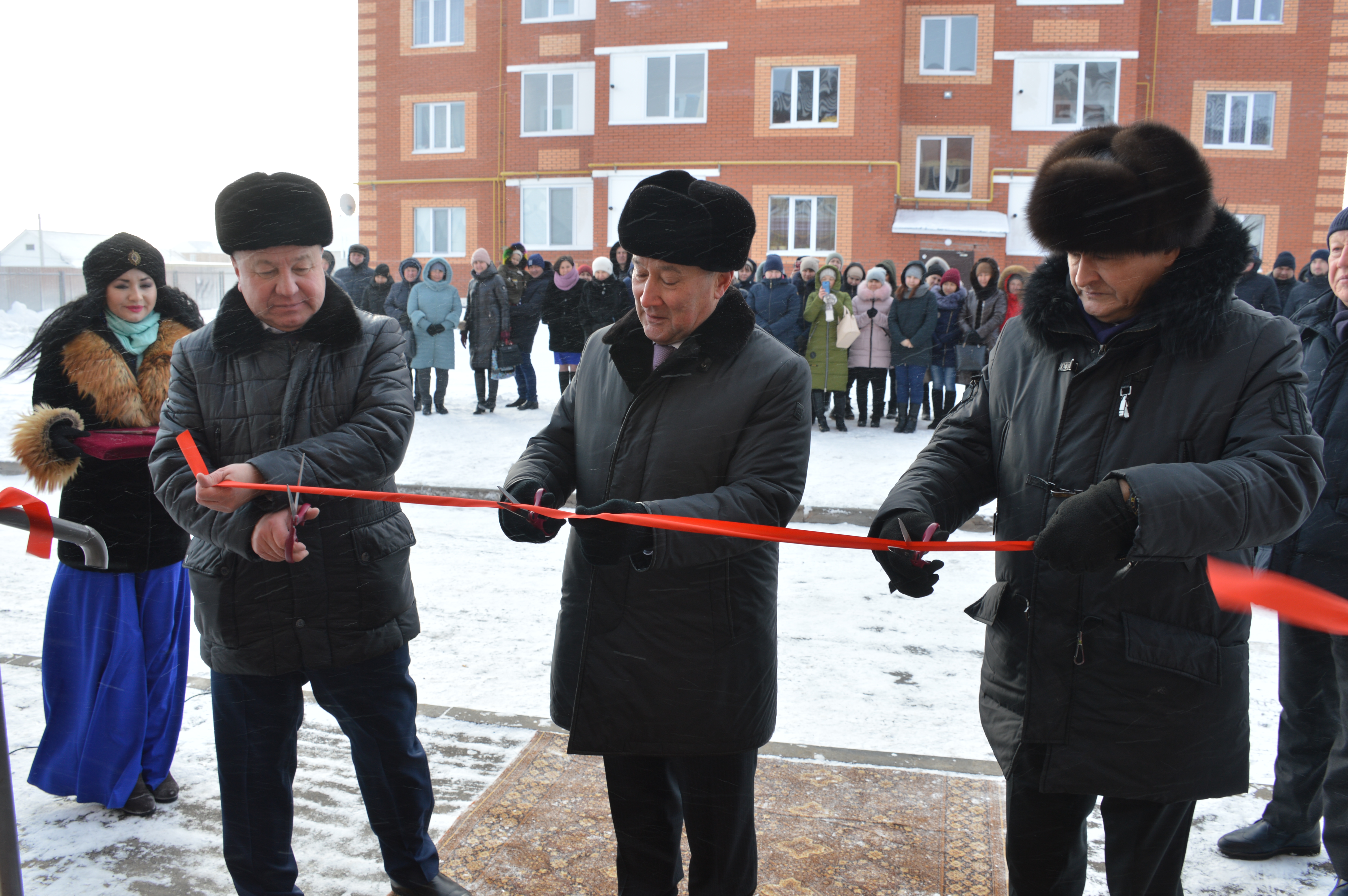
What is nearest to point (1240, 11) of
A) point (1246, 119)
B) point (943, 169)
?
point (1246, 119)

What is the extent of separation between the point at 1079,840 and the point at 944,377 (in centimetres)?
971

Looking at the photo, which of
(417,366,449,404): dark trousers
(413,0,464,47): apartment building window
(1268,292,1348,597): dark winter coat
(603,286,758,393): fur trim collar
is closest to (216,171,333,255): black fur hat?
(603,286,758,393): fur trim collar

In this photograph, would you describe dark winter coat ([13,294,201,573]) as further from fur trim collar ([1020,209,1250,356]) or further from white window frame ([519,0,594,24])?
white window frame ([519,0,594,24])

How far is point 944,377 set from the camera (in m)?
11.5

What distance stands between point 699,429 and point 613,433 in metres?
0.24

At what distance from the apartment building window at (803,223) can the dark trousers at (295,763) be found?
861 inches

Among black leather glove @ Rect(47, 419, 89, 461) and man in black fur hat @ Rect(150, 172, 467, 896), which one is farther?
black leather glove @ Rect(47, 419, 89, 461)

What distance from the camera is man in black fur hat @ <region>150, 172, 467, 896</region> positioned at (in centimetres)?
252

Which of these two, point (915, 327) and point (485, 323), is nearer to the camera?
point (915, 327)

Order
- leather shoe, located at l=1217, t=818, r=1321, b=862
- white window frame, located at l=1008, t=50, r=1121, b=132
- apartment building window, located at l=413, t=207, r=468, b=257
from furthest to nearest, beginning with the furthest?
apartment building window, located at l=413, t=207, r=468, b=257, white window frame, located at l=1008, t=50, r=1121, b=132, leather shoe, located at l=1217, t=818, r=1321, b=862

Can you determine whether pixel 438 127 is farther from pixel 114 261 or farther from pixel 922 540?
pixel 922 540

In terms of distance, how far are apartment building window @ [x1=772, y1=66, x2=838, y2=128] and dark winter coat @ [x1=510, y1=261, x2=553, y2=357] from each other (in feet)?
41.1

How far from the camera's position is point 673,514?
212 centimetres

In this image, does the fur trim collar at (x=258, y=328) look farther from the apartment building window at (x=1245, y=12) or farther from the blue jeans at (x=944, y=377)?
the apartment building window at (x=1245, y=12)
